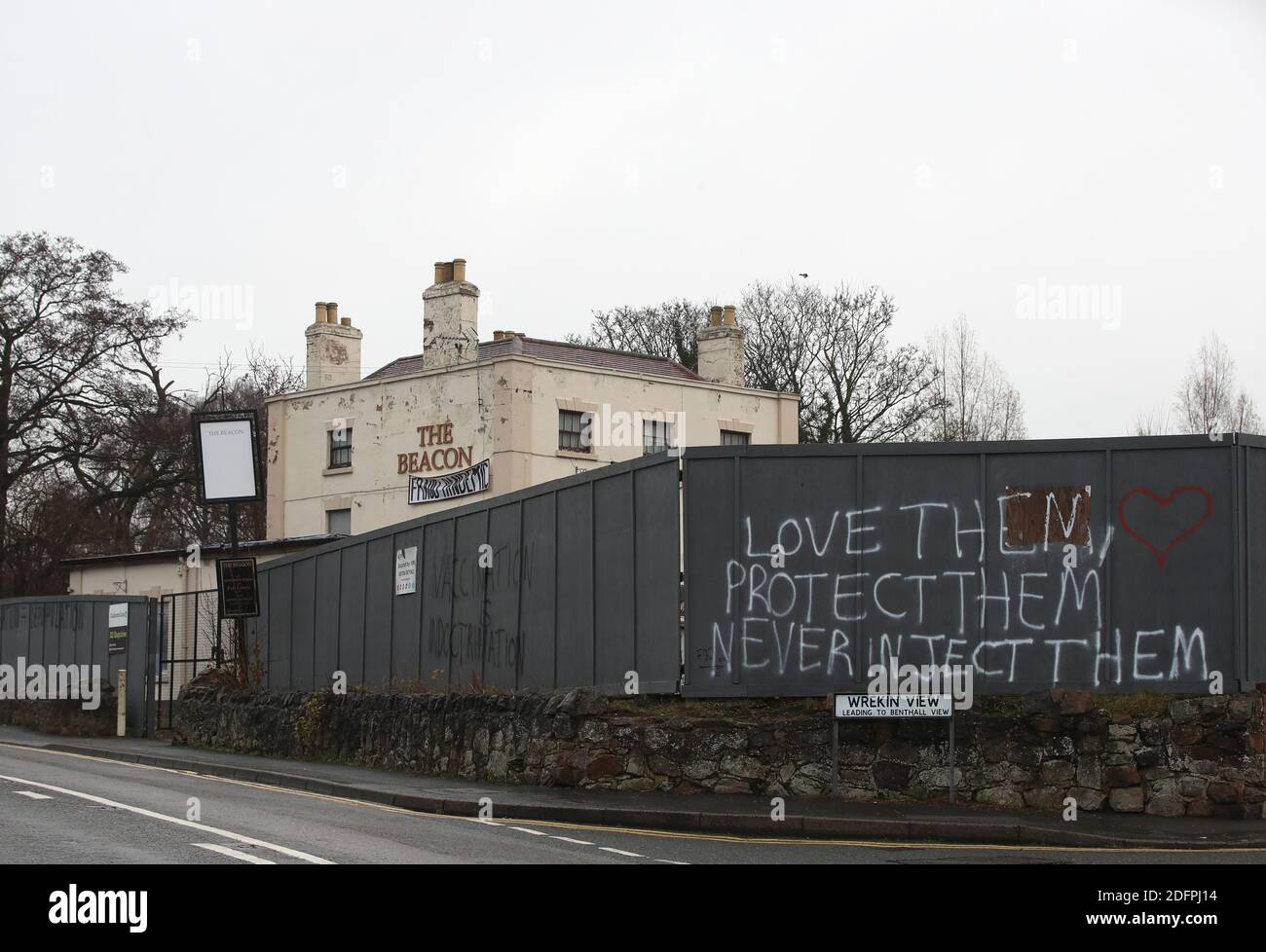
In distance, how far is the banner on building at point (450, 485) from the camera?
154ft

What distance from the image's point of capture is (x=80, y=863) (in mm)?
10914

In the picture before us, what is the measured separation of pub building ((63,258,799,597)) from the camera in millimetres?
46781

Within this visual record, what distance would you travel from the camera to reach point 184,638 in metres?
35.1

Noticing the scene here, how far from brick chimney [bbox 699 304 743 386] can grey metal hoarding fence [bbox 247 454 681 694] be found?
2809 cm

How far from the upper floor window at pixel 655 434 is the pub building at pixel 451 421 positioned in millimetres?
44

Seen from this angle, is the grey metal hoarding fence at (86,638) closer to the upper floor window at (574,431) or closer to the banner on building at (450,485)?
the banner on building at (450,485)

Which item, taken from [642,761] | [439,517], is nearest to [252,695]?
[439,517]

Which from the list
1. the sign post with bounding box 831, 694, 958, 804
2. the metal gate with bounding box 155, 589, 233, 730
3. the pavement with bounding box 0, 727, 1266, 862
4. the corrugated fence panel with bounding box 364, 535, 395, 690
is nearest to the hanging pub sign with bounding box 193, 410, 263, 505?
the metal gate with bounding box 155, 589, 233, 730

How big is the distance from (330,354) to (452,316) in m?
6.81

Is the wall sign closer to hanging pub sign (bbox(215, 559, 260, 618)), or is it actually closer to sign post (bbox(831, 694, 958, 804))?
hanging pub sign (bbox(215, 559, 260, 618))

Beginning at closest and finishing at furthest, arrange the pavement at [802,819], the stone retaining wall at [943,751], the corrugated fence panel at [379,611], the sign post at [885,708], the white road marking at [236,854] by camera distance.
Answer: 1. the white road marking at [236,854]
2. the pavement at [802,819]
3. the stone retaining wall at [943,751]
4. the sign post at [885,708]
5. the corrugated fence panel at [379,611]

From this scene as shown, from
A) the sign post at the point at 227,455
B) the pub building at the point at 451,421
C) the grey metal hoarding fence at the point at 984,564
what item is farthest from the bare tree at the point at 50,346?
the grey metal hoarding fence at the point at 984,564

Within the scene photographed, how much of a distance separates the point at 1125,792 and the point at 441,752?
353 inches
